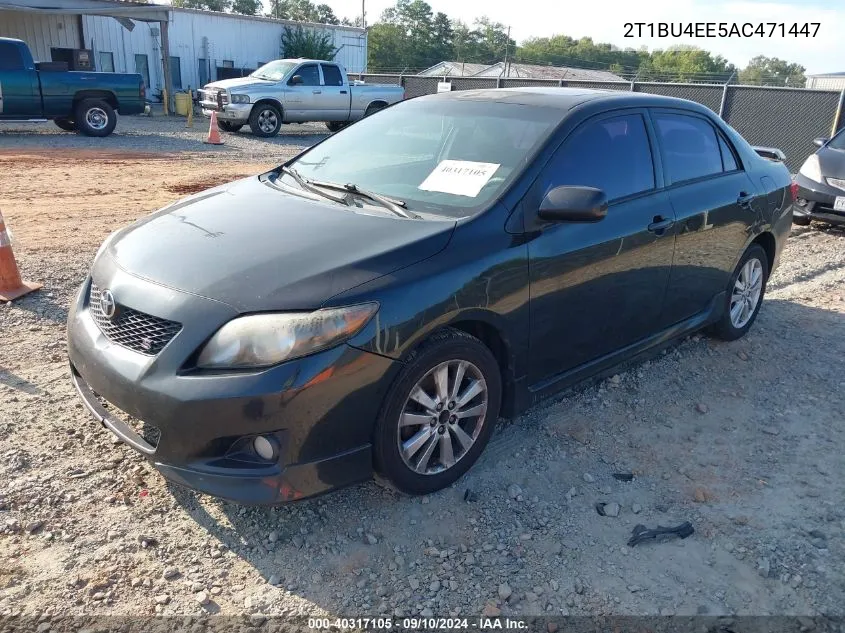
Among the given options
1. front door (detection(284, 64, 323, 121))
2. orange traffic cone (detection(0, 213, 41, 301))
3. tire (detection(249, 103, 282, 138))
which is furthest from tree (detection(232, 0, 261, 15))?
orange traffic cone (detection(0, 213, 41, 301))

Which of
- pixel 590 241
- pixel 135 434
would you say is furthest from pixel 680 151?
pixel 135 434

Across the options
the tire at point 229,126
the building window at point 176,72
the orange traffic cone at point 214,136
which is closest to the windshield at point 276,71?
the tire at point 229,126

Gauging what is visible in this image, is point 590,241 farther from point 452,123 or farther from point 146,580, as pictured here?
point 146,580

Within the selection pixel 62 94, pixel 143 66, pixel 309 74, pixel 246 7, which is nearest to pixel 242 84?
pixel 309 74

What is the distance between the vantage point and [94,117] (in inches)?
640

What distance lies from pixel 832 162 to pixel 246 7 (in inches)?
3291

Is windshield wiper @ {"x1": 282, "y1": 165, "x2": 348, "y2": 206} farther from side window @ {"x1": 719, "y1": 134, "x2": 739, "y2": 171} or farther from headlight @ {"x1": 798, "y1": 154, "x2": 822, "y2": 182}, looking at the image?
headlight @ {"x1": 798, "y1": 154, "x2": 822, "y2": 182}

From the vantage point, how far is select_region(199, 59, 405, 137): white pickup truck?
17.6 meters

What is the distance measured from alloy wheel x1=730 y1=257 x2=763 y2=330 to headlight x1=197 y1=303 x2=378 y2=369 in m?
3.63

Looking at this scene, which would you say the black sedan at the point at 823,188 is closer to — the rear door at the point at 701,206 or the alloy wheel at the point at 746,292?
the alloy wheel at the point at 746,292

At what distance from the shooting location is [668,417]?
418cm

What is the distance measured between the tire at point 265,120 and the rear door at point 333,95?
1402 millimetres

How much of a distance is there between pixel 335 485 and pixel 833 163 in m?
9.04

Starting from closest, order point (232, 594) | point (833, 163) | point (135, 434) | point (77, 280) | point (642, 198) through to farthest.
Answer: point (232, 594) < point (135, 434) < point (642, 198) < point (77, 280) < point (833, 163)
